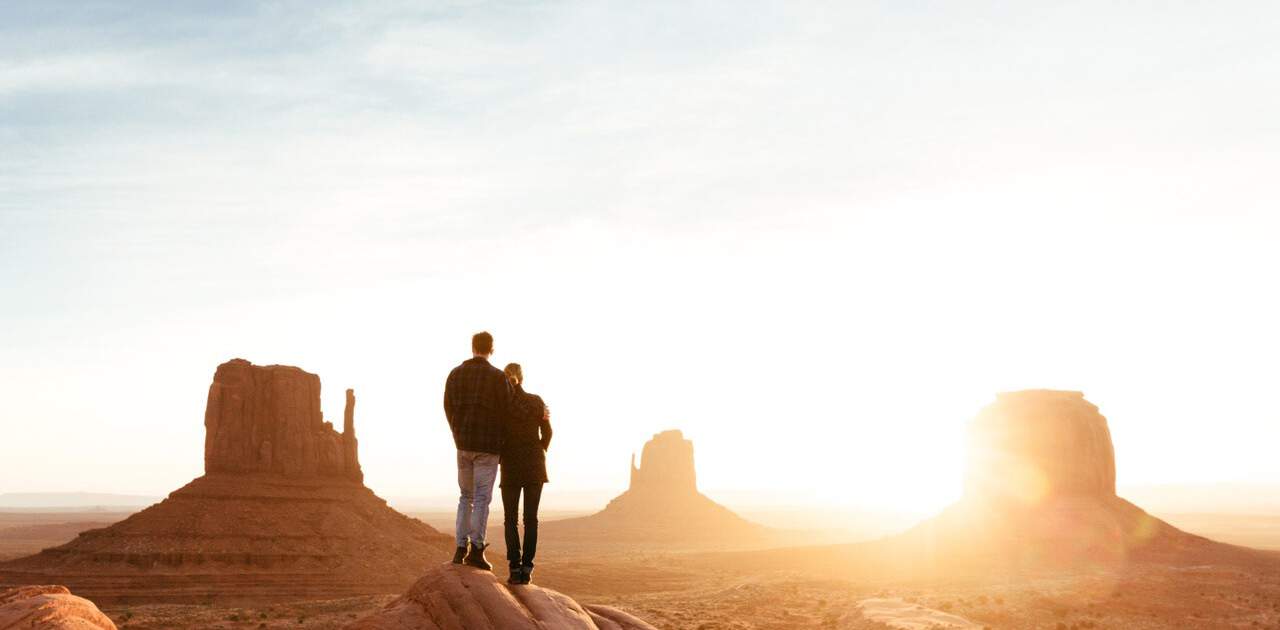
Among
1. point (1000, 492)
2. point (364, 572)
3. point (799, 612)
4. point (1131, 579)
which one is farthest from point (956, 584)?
point (364, 572)

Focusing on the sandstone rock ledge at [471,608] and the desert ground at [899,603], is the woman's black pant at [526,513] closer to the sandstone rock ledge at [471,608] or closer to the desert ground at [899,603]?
the sandstone rock ledge at [471,608]

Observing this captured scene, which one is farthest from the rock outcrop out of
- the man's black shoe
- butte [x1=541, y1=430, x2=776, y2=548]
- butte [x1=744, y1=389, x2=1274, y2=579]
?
butte [x1=541, y1=430, x2=776, y2=548]

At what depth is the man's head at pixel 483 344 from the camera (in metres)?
13.0

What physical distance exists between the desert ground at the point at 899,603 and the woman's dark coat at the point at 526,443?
1000 inches

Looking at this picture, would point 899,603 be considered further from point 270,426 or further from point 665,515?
Answer: point 665,515

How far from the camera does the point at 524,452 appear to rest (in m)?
13.1

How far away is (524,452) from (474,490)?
83cm

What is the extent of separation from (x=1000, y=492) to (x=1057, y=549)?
29.8 feet

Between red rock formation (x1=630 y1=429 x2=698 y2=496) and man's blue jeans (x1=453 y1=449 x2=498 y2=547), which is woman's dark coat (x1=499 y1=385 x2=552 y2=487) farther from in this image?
red rock formation (x1=630 y1=429 x2=698 y2=496)

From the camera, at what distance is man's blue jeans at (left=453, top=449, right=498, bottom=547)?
509 inches

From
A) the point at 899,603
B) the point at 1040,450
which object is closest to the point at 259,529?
the point at 899,603

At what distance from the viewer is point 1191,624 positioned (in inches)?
1587

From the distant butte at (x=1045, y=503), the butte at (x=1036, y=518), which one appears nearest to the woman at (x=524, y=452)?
the butte at (x=1036, y=518)

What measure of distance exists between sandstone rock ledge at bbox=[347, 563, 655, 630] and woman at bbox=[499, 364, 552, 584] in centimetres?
58
